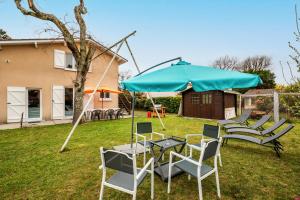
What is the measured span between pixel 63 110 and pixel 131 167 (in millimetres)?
12679

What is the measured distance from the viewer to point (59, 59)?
13.4 meters

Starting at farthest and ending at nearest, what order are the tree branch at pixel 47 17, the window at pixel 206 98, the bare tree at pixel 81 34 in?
the window at pixel 206 98 < the bare tree at pixel 81 34 < the tree branch at pixel 47 17

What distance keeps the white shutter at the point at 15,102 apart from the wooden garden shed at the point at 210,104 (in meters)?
12.9

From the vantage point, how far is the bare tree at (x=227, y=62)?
43.3 m

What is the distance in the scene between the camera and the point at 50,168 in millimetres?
4375

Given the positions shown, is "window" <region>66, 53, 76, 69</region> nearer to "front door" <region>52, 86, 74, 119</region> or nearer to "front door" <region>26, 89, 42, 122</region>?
"front door" <region>52, 86, 74, 119</region>

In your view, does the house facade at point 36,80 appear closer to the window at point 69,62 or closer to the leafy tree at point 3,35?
the window at point 69,62

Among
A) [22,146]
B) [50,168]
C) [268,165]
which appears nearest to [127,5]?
[22,146]

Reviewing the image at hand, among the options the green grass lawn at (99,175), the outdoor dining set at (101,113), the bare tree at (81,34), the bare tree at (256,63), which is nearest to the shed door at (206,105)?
the outdoor dining set at (101,113)

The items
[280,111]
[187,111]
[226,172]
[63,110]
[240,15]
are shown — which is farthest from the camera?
[187,111]

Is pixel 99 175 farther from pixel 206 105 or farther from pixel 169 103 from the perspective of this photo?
pixel 169 103

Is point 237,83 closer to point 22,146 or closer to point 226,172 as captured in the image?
point 226,172

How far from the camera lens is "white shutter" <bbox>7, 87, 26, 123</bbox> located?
11302mm

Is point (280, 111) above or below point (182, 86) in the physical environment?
below
